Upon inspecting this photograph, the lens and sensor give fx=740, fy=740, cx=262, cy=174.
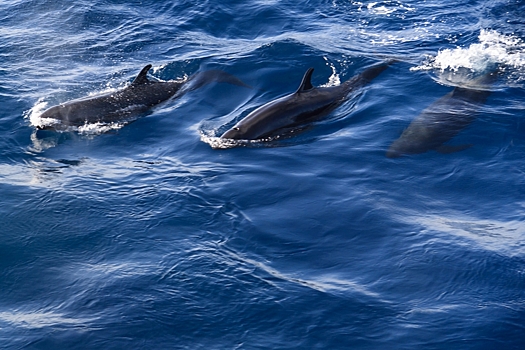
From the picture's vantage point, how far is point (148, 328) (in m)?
11.8

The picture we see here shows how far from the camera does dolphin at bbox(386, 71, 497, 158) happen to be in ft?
56.3

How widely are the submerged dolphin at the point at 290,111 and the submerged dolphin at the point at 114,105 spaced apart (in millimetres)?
3192

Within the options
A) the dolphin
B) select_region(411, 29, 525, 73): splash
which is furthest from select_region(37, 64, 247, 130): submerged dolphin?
select_region(411, 29, 525, 73): splash

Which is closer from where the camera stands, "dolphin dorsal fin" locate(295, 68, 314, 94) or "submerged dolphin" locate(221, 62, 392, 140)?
"submerged dolphin" locate(221, 62, 392, 140)

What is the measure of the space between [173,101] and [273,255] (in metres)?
8.35

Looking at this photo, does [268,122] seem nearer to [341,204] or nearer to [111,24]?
[341,204]

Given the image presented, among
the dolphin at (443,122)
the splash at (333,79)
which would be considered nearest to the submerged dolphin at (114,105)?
Result: the splash at (333,79)

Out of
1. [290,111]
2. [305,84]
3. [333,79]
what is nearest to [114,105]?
[290,111]

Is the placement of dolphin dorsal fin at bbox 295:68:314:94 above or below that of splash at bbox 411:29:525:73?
→ above

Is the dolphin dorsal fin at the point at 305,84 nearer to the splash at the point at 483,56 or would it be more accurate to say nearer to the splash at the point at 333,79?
the splash at the point at 333,79

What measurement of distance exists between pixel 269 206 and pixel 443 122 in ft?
18.0

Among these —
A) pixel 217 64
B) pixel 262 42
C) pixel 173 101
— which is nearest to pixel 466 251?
pixel 173 101

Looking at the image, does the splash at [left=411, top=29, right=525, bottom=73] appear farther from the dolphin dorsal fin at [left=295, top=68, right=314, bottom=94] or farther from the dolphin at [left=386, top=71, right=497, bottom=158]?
the dolphin dorsal fin at [left=295, top=68, right=314, bottom=94]

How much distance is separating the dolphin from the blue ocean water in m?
0.36
